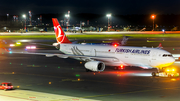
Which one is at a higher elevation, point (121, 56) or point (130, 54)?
point (130, 54)

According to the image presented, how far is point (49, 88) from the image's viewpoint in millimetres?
24844

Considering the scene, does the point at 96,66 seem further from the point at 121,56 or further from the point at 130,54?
the point at 130,54

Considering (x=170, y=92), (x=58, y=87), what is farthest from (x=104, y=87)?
(x=170, y=92)

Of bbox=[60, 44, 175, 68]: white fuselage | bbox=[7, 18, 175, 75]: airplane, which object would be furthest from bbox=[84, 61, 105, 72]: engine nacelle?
bbox=[60, 44, 175, 68]: white fuselage

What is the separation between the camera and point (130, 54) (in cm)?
3338

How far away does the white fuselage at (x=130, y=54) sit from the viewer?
3099cm

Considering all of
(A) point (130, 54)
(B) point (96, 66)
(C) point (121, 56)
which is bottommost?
(B) point (96, 66)

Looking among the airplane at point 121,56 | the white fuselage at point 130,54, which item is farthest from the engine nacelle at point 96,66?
the white fuselage at point 130,54

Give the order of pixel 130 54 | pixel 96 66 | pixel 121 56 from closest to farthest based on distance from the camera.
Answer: pixel 96 66 → pixel 130 54 → pixel 121 56

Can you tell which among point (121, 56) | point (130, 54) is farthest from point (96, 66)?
point (130, 54)

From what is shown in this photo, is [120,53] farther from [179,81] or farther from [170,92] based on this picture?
[170,92]

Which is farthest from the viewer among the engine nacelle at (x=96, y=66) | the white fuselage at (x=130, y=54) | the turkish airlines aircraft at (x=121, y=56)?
the engine nacelle at (x=96, y=66)

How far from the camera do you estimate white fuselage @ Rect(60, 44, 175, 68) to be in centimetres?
3099

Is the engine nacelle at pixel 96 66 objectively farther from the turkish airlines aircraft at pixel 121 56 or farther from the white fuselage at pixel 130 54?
the white fuselage at pixel 130 54
